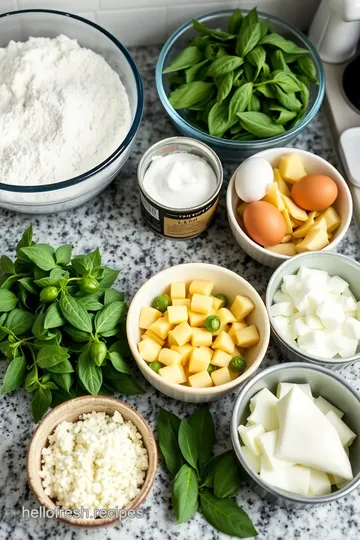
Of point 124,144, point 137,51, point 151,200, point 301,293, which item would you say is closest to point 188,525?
point 301,293

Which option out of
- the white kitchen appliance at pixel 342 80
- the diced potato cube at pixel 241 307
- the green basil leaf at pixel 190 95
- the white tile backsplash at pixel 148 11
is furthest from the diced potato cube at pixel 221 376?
the white tile backsplash at pixel 148 11

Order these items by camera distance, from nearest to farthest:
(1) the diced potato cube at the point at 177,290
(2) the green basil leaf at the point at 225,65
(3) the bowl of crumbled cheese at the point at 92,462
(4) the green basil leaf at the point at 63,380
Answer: (3) the bowl of crumbled cheese at the point at 92,462 < (4) the green basil leaf at the point at 63,380 < (1) the diced potato cube at the point at 177,290 < (2) the green basil leaf at the point at 225,65

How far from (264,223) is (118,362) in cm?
35

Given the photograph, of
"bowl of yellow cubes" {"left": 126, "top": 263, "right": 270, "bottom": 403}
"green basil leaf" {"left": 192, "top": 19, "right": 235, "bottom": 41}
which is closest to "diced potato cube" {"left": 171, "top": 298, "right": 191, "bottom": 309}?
"bowl of yellow cubes" {"left": 126, "top": 263, "right": 270, "bottom": 403}

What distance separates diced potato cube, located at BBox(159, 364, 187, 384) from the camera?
112cm

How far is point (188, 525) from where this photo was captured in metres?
1.08

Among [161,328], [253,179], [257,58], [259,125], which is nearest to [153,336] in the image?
[161,328]

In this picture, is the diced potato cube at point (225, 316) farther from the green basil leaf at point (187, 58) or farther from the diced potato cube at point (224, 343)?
the green basil leaf at point (187, 58)

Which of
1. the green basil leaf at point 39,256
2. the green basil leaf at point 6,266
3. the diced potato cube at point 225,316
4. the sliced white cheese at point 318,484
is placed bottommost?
the sliced white cheese at point 318,484

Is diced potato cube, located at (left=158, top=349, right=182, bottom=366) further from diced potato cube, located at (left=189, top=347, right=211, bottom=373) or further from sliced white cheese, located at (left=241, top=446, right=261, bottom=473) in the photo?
sliced white cheese, located at (left=241, top=446, right=261, bottom=473)

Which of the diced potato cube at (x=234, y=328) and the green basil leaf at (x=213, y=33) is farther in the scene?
the green basil leaf at (x=213, y=33)

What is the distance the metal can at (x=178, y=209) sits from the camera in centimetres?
122

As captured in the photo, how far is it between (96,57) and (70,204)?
317 mm

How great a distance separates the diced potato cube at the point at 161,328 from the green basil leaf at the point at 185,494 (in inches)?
8.6
